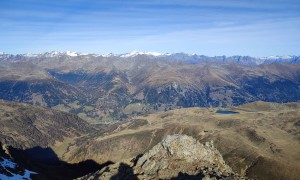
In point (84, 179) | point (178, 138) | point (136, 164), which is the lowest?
point (84, 179)

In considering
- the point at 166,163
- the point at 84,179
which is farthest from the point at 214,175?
the point at 84,179

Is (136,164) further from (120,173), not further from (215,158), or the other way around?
(215,158)

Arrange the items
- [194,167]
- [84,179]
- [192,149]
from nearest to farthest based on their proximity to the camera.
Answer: [194,167] < [192,149] < [84,179]

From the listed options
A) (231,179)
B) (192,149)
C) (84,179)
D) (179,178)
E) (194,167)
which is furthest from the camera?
(84,179)

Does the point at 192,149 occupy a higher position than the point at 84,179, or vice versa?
the point at 192,149

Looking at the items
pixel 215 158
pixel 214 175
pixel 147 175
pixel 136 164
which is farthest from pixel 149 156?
pixel 214 175

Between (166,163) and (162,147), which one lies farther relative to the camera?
(162,147)

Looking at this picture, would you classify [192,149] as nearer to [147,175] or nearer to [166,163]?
[166,163]
